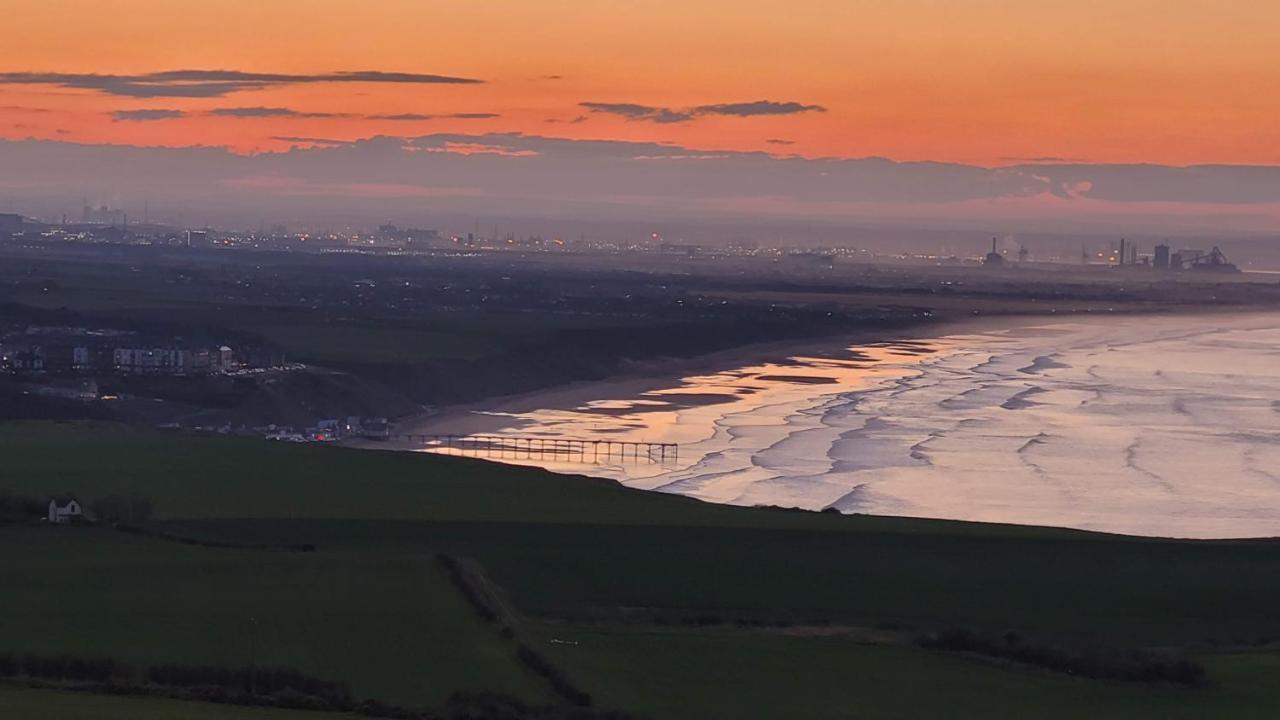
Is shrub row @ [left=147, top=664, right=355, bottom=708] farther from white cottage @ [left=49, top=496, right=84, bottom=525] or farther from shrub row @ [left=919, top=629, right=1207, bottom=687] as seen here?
white cottage @ [left=49, top=496, right=84, bottom=525]

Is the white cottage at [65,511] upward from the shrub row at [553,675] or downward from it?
downward

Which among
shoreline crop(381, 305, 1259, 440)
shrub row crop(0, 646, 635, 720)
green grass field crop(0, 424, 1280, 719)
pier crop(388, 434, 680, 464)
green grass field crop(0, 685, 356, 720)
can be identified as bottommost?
shoreline crop(381, 305, 1259, 440)

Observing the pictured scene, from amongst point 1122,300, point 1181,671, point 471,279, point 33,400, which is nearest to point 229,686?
point 1181,671

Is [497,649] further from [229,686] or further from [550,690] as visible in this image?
[229,686]

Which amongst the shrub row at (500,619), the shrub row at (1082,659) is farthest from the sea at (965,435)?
the shrub row at (500,619)

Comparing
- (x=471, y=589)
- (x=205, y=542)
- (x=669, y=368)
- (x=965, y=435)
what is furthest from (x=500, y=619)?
(x=669, y=368)

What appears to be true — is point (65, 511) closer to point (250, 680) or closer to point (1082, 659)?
point (250, 680)

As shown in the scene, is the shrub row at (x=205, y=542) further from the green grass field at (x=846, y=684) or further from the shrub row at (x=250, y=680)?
the shrub row at (x=250, y=680)

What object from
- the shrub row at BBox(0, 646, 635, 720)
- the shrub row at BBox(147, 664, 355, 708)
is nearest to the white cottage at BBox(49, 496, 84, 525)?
the shrub row at BBox(0, 646, 635, 720)
